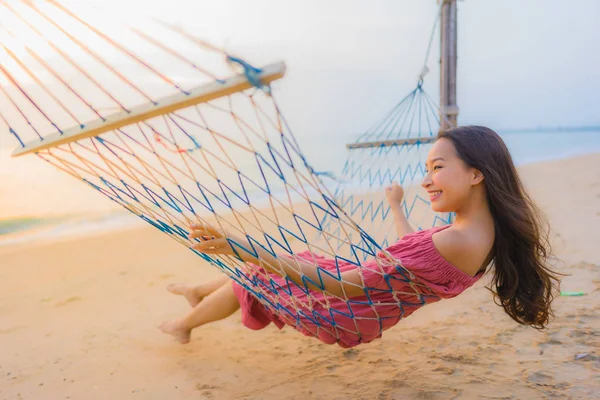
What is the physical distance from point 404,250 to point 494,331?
0.96 m

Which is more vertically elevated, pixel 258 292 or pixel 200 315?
pixel 258 292

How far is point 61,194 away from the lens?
8.12m

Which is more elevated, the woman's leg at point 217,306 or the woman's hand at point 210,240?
the woman's hand at point 210,240

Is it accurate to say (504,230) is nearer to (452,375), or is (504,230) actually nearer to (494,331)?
(452,375)

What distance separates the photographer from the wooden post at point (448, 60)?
2.45 meters

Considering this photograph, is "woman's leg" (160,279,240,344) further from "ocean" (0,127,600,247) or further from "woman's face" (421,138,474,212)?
"ocean" (0,127,600,247)

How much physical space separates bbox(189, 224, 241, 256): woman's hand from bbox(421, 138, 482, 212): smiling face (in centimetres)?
56

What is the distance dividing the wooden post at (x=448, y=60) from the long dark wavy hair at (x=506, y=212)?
1.10 m

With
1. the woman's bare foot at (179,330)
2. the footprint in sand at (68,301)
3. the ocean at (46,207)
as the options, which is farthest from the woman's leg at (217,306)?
the ocean at (46,207)

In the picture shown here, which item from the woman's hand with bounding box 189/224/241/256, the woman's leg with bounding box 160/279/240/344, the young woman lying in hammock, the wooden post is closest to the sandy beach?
the woman's leg with bounding box 160/279/240/344

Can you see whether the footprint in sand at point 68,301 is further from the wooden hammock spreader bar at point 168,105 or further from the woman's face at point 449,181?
the woman's face at point 449,181

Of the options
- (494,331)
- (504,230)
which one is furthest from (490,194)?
(494,331)

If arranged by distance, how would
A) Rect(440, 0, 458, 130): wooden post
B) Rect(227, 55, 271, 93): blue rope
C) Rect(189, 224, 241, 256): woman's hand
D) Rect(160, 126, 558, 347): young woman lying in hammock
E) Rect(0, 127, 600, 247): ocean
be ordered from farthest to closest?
Rect(0, 127, 600, 247): ocean → Rect(440, 0, 458, 130): wooden post → Rect(160, 126, 558, 347): young woman lying in hammock → Rect(189, 224, 241, 256): woman's hand → Rect(227, 55, 271, 93): blue rope

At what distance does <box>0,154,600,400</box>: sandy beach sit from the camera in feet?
5.55
